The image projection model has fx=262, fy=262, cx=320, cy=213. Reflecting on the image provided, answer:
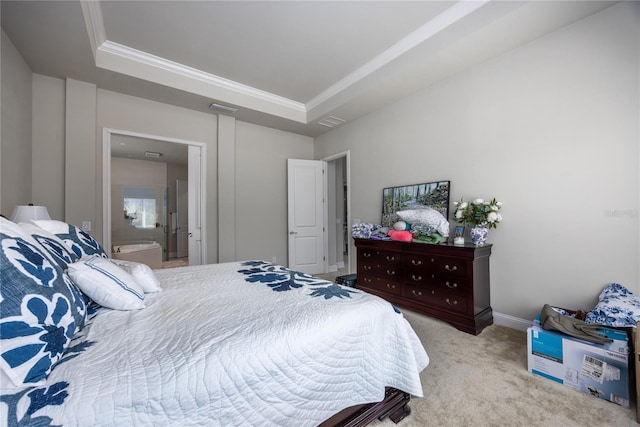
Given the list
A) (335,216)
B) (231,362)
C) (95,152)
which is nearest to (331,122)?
(335,216)

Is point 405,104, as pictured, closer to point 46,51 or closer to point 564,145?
point 564,145

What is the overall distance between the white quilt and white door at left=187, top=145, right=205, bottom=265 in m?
2.46

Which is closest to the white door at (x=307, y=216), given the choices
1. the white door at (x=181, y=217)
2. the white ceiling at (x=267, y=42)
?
the white ceiling at (x=267, y=42)

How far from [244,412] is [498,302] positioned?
2.78 metres

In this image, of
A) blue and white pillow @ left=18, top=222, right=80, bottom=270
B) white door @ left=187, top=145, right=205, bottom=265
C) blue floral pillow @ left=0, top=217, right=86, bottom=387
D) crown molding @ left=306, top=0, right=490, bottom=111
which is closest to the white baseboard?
crown molding @ left=306, top=0, right=490, bottom=111

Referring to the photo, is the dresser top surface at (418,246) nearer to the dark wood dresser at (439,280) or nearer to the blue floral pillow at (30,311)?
the dark wood dresser at (439,280)

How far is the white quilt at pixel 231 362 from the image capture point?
737mm

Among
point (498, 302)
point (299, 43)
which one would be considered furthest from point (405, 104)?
point (498, 302)

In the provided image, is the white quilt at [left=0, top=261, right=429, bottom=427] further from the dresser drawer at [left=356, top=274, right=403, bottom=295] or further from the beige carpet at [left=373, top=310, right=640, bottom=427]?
the dresser drawer at [left=356, top=274, right=403, bottom=295]

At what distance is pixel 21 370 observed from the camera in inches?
27.6

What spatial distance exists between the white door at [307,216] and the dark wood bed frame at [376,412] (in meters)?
3.38

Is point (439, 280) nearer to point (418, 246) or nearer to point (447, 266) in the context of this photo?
point (447, 266)

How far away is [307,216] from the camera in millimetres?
4898

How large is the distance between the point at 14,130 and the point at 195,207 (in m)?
1.94
